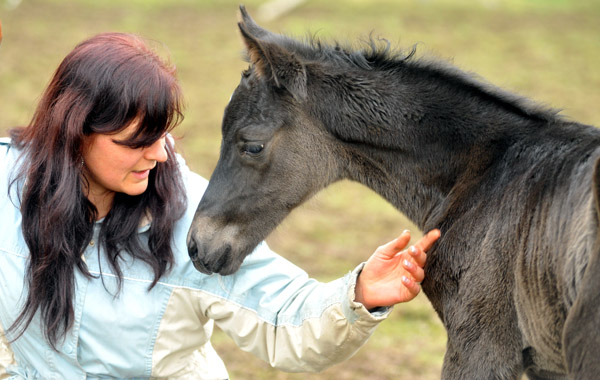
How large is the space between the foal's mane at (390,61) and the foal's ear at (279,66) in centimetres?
12

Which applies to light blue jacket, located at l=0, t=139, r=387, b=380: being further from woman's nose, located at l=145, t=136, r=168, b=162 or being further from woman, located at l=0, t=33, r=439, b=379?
woman's nose, located at l=145, t=136, r=168, b=162

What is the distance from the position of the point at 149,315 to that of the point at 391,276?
1041mm

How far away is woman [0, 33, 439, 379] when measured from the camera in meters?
3.13

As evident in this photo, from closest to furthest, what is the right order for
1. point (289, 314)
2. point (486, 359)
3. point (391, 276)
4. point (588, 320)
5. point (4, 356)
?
point (588, 320)
point (486, 359)
point (391, 276)
point (289, 314)
point (4, 356)

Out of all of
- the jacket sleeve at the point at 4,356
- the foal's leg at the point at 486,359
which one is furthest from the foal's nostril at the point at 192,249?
the foal's leg at the point at 486,359

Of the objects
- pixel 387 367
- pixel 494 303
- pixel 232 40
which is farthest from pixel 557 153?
pixel 232 40

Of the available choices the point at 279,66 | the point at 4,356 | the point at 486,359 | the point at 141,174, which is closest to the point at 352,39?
the point at 279,66

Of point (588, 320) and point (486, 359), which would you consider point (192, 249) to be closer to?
point (486, 359)

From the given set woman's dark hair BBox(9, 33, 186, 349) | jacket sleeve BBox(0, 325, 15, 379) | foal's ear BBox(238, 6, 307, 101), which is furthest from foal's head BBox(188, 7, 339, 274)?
jacket sleeve BBox(0, 325, 15, 379)

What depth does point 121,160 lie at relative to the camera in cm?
318

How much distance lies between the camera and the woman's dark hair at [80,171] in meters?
3.13

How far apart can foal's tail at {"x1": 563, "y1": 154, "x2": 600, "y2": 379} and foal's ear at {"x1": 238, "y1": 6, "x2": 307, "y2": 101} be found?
51.7 inches

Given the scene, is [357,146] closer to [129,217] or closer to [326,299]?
[326,299]

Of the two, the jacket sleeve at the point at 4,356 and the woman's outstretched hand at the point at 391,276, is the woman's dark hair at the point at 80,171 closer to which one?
the jacket sleeve at the point at 4,356
